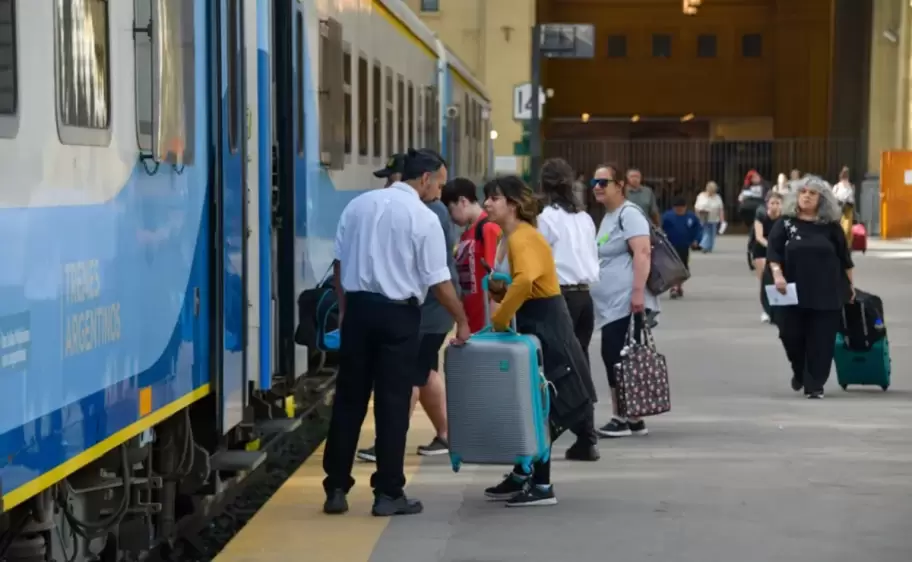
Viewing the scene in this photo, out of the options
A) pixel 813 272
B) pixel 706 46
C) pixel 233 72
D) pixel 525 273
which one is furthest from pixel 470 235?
pixel 706 46

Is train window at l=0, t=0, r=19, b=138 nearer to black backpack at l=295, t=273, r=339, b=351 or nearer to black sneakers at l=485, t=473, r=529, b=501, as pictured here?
black sneakers at l=485, t=473, r=529, b=501

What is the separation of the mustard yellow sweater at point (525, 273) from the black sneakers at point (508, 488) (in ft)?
2.35

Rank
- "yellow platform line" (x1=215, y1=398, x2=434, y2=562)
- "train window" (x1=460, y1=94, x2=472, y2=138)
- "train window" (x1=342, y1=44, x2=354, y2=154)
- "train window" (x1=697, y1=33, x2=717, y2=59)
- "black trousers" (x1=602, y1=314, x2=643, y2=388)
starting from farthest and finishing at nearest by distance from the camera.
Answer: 1. "train window" (x1=697, y1=33, x2=717, y2=59)
2. "train window" (x1=460, y1=94, x2=472, y2=138)
3. "train window" (x1=342, y1=44, x2=354, y2=154)
4. "black trousers" (x1=602, y1=314, x2=643, y2=388)
5. "yellow platform line" (x1=215, y1=398, x2=434, y2=562)

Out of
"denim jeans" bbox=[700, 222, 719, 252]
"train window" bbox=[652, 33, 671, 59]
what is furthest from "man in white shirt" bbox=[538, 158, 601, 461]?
"train window" bbox=[652, 33, 671, 59]

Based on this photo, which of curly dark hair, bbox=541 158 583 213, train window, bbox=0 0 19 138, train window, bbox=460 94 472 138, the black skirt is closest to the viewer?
train window, bbox=0 0 19 138

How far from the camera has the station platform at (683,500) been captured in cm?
852

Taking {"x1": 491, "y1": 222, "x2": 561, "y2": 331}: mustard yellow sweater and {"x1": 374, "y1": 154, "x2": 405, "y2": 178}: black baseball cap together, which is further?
{"x1": 374, "y1": 154, "x2": 405, "y2": 178}: black baseball cap

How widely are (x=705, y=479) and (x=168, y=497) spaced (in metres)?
2.83

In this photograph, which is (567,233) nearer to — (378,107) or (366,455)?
(366,455)

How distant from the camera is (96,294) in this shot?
6.64 m

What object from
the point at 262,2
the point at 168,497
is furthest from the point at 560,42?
the point at 168,497

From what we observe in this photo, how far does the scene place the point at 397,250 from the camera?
30.0ft

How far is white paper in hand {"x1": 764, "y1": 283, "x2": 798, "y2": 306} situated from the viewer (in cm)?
1480

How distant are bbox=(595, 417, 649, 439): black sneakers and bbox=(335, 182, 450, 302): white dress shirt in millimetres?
3690
